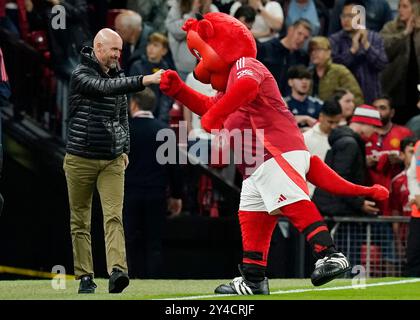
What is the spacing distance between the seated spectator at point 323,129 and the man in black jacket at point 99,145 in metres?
3.92

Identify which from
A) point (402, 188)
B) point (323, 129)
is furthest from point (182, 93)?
point (402, 188)

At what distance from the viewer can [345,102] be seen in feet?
49.1

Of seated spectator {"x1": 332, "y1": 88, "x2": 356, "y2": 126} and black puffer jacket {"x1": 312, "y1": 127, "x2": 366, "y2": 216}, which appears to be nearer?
black puffer jacket {"x1": 312, "y1": 127, "x2": 366, "y2": 216}

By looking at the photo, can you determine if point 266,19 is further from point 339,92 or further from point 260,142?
point 260,142

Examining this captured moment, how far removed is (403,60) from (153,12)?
3068mm

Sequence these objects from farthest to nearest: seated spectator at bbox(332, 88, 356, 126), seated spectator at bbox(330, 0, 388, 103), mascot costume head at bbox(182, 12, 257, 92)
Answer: seated spectator at bbox(330, 0, 388, 103) → seated spectator at bbox(332, 88, 356, 126) → mascot costume head at bbox(182, 12, 257, 92)

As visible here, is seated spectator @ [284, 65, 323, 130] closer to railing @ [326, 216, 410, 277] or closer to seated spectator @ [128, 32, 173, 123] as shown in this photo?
seated spectator @ [128, 32, 173, 123]

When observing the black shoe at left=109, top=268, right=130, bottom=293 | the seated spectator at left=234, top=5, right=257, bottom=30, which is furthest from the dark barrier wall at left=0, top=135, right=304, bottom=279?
the black shoe at left=109, top=268, right=130, bottom=293

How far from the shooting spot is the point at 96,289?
10.8 metres

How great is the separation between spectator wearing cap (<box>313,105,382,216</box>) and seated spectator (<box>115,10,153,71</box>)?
117 inches

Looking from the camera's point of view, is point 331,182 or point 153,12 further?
point 153,12

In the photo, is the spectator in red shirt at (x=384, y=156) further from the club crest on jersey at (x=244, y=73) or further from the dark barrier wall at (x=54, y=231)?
the club crest on jersey at (x=244, y=73)

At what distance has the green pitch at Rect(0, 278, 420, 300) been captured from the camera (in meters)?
9.81
